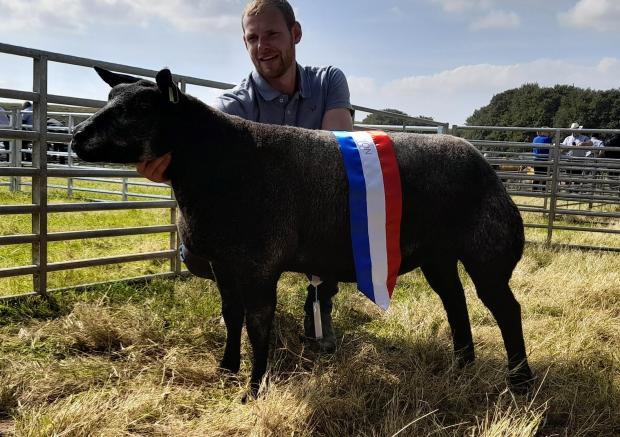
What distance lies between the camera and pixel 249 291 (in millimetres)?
Answer: 2830

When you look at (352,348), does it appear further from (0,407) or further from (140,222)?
(140,222)

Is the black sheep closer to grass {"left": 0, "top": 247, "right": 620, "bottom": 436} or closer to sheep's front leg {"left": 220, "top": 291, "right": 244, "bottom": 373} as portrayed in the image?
sheep's front leg {"left": 220, "top": 291, "right": 244, "bottom": 373}

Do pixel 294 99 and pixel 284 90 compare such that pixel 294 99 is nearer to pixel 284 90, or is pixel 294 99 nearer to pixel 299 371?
pixel 284 90

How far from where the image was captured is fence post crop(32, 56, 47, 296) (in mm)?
4457

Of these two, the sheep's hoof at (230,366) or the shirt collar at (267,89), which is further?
the shirt collar at (267,89)

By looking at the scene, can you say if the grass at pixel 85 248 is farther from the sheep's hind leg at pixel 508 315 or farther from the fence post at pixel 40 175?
the sheep's hind leg at pixel 508 315

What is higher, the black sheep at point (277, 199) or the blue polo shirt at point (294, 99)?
the blue polo shirt at point (294, 99)

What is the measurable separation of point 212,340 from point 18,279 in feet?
7.51

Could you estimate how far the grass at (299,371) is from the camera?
254cm

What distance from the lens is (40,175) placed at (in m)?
4.49

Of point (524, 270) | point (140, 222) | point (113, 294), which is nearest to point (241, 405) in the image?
point (113, 294)

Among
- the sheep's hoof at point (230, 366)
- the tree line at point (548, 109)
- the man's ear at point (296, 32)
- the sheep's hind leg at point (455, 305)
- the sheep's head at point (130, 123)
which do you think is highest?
the tree line at point (548, 109)

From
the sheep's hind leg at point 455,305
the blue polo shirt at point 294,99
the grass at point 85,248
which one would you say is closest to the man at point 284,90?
the blue polo shirt at point 294,99

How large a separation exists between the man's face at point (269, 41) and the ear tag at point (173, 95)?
1024 millimetres
